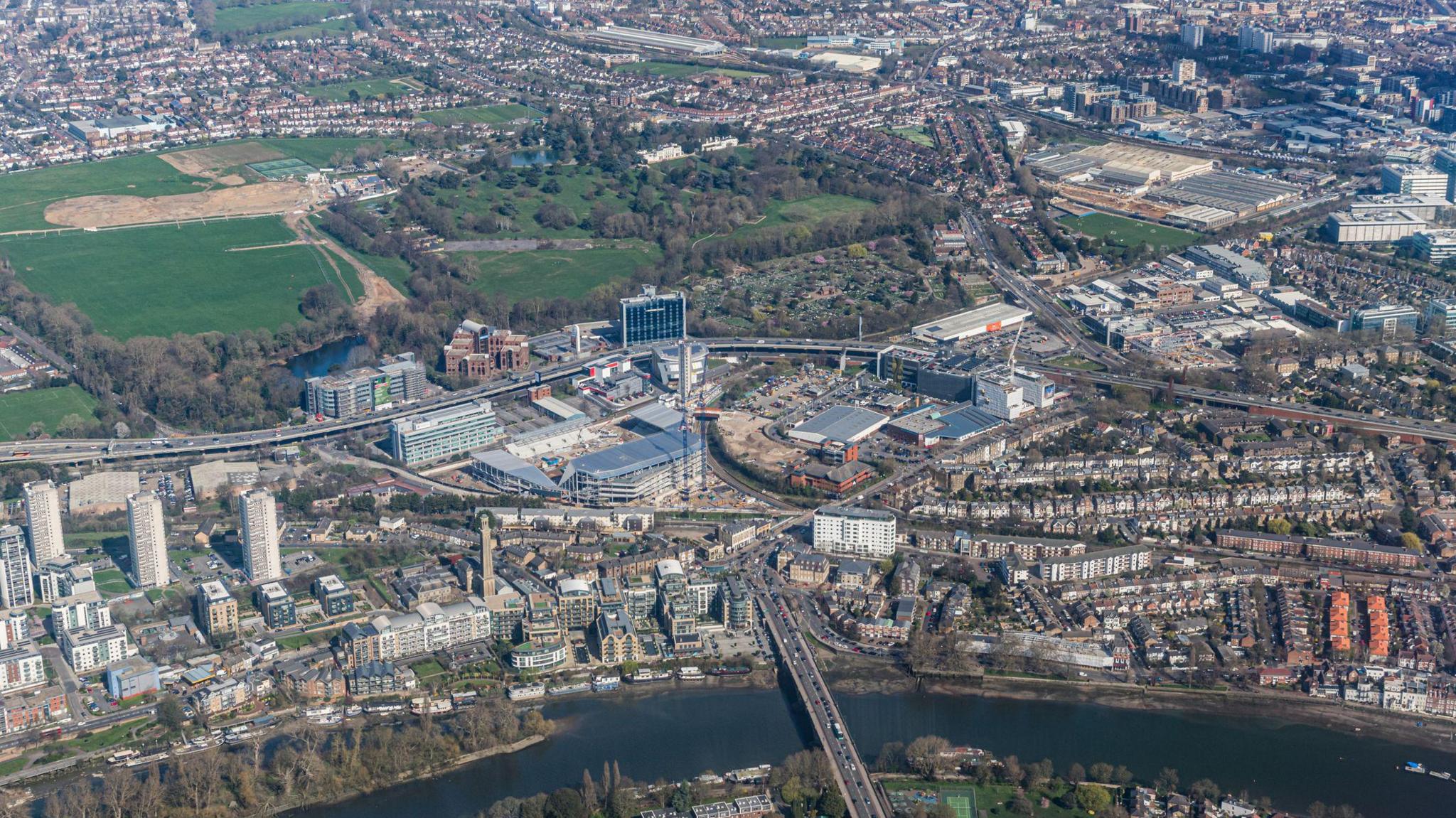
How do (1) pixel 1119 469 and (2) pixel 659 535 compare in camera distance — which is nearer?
(2) pixel 659 535

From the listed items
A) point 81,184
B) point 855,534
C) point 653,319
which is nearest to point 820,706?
point 855,534

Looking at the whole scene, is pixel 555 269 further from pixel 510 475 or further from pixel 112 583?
pixel 112 583

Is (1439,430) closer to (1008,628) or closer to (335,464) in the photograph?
(1008,628)

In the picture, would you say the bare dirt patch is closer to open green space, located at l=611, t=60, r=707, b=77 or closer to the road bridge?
open green space, located at l=611, t=60, r=707, b=77

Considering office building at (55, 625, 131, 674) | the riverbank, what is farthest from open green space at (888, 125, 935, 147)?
office building at (55, 625, 131, 674)

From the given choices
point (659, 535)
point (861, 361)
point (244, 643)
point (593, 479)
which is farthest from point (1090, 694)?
point (861, 361)

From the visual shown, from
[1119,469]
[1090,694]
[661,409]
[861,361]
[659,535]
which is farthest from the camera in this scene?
[861,361]

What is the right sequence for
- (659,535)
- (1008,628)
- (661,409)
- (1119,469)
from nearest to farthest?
(1008,628), (659,535), (1119,469), (661,409)
